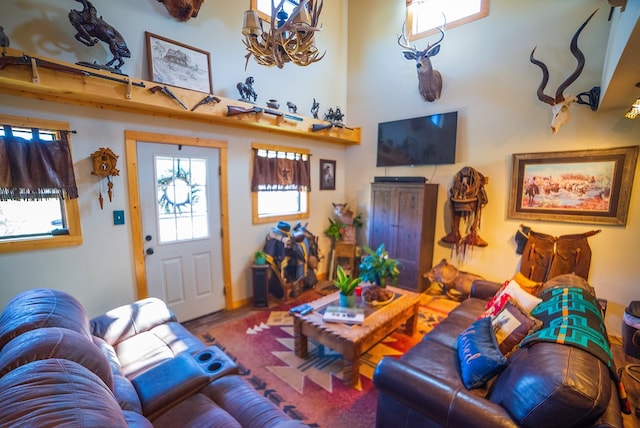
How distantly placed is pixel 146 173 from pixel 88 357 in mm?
2198

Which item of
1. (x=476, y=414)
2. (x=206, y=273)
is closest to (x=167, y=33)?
(x=206, y=273)

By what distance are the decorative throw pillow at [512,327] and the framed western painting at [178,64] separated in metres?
3.47

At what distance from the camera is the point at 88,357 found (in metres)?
1.10

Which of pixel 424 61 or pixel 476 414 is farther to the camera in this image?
pixel 424 61

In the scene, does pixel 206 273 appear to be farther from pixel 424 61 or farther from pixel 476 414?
pixel 424 61

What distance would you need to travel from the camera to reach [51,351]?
1.01m

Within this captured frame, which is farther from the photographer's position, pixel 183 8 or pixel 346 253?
pixel 346 253

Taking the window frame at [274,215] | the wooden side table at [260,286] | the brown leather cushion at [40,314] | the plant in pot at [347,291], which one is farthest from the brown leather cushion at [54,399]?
the window frame at [274,215]

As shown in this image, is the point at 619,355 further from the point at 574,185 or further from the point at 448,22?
the point at 448,22

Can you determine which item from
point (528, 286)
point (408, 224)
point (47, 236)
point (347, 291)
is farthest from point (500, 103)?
point (47, 236)

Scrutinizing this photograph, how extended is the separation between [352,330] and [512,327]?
1.06m

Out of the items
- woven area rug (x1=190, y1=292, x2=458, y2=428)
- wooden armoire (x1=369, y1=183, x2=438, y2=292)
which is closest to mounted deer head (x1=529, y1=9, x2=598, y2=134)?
wooden armoire (x1=369, y1=183, x2=438, y2=292)

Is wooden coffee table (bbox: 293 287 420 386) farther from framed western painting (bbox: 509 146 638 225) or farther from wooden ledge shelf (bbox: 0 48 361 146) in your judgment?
wooden ledge shelf (bbox: 0 48 361 146)

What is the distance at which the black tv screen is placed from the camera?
382 cm
